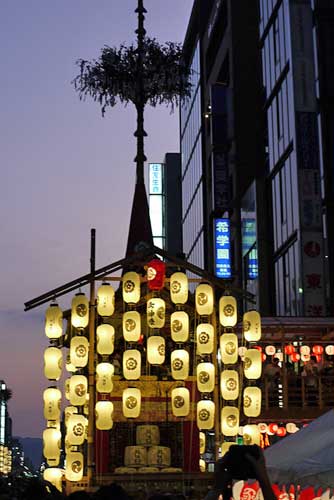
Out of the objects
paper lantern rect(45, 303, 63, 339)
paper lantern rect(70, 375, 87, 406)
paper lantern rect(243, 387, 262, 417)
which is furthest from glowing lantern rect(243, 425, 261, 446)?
paper lantern rect(45, 303, 63, 339)

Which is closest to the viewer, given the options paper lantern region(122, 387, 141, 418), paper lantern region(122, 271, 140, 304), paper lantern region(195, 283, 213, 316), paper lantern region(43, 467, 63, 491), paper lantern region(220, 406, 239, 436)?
paper lantern region(43, 467, 63, 491)

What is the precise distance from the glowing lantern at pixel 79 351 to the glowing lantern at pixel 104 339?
0.95 ft

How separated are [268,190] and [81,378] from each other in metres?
16.5

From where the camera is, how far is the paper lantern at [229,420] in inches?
768

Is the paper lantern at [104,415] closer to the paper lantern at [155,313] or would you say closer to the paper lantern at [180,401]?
the paper lantern at [180,401]

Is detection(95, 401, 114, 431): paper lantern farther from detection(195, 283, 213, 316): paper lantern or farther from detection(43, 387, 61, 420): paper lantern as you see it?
detection(195, 283, 213, 316): paper lantern

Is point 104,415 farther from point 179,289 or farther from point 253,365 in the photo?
point 253,365

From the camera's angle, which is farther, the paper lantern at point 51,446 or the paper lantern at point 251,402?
the paper lantern at point 251,402

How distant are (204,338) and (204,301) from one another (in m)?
0.82

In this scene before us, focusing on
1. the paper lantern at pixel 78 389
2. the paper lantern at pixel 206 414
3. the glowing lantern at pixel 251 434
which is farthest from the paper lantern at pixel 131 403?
the glowing lantern at pixel 251 434

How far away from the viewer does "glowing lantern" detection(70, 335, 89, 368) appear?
19250 mm

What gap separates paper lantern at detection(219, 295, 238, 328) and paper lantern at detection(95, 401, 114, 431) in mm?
3043

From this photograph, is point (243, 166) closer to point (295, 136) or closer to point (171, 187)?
point (295, 136)

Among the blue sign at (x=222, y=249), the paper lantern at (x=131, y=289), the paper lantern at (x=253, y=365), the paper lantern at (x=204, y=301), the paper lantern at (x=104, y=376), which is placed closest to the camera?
the paper lantern at (x=104, y=376)
